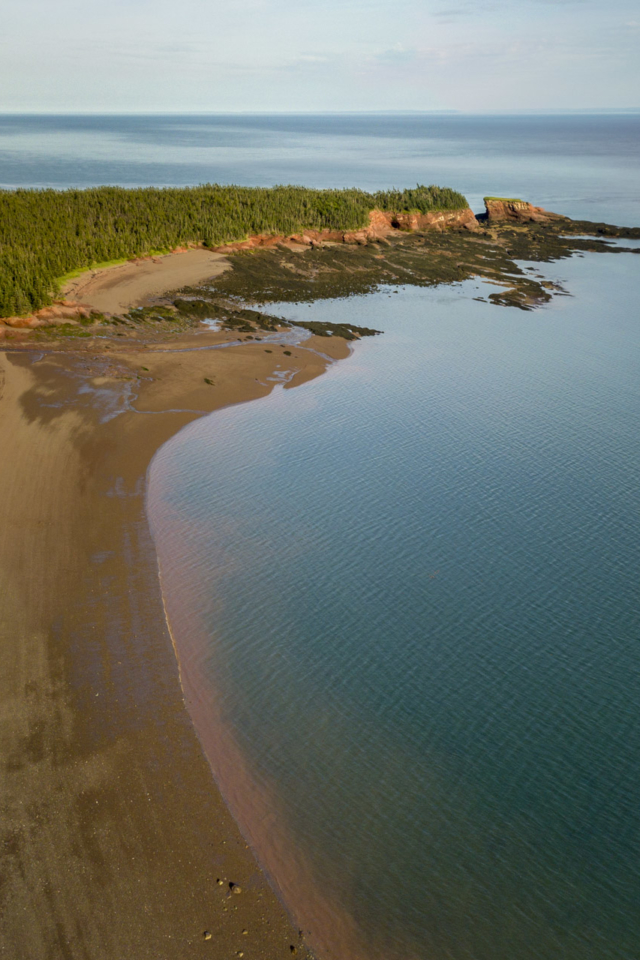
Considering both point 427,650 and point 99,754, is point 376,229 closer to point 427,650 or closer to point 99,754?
point 427,650

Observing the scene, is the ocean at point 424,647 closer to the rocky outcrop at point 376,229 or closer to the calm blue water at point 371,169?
the rocky outcrop at point 376,229

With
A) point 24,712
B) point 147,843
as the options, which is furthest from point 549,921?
point 24,712

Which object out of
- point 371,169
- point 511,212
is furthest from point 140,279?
point 371,169

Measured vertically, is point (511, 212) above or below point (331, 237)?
above

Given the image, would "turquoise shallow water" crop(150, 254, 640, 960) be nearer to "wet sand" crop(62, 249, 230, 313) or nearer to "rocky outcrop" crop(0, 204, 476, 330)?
"rocky outcrop" crop(0, 204, 476, 330)

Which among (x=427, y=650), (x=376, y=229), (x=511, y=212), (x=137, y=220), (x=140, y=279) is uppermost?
(x=137, y=220)

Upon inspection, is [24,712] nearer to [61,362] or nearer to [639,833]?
[639,833]

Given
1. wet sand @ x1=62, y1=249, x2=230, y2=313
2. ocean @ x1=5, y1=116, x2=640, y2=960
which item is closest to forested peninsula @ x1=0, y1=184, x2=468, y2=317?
wet sand @ x1=62, y1=249, x2=230, y2=313
